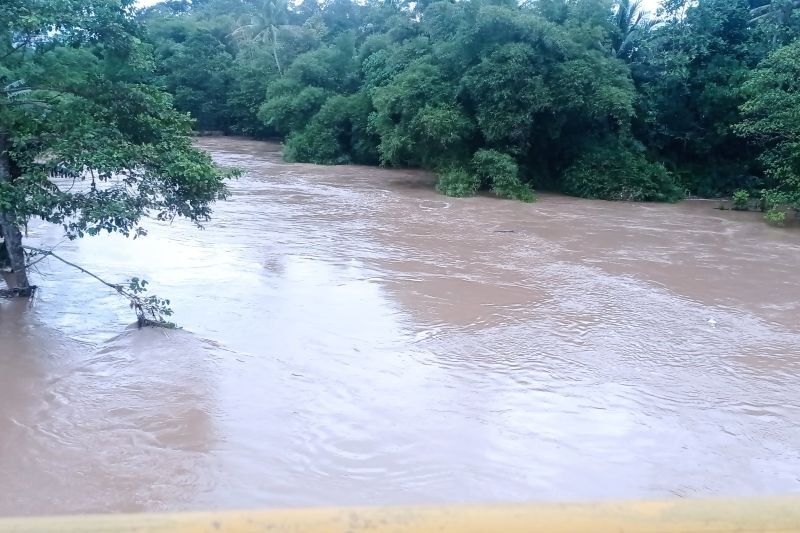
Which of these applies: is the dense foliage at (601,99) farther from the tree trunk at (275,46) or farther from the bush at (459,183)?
the tree trunk at (275,46)

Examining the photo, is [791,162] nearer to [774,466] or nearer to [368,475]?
[774,466]

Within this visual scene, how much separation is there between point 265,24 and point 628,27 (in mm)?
→ 22961

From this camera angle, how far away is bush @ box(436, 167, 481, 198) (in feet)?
66.4

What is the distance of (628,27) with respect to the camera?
2345 centimetres

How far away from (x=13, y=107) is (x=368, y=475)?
5.47m

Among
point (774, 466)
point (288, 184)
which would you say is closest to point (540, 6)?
point (288, 184)

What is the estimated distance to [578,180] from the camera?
21078mm

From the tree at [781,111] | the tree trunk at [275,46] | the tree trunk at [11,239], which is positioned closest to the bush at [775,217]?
the tree at [781,111]

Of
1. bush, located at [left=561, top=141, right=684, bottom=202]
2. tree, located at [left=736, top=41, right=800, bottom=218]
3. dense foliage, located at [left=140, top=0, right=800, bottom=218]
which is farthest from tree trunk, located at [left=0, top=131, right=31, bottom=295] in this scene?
bush, located at [left=561, top=141, right=684, bottom=202]

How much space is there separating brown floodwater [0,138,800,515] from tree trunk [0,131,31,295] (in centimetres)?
35

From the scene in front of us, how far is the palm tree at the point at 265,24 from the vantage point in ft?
128

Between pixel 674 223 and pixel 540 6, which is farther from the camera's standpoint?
pixel 540 6

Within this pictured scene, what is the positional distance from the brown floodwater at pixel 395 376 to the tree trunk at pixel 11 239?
349 millimetres

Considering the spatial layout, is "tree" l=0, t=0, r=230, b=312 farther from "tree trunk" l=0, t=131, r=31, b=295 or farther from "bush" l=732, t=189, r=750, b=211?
"bush" l=732, t=189, r=750, b=211
